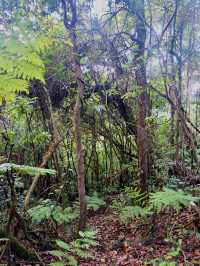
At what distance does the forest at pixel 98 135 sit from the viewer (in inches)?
146

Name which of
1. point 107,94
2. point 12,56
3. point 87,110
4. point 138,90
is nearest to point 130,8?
point 138,90

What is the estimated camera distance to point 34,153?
7266 mm

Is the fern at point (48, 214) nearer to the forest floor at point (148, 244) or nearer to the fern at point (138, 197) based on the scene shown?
the forest floor at point (148, 244)

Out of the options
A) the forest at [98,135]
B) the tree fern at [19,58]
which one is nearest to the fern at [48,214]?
the forest at [98,135]

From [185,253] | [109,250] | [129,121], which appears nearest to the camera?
[185,253]

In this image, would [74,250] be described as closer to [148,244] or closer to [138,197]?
[148,244]

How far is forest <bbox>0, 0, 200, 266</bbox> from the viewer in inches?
146

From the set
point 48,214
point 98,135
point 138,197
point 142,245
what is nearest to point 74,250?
point 48,214

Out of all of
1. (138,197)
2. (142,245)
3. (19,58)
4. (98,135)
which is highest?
(19,58)

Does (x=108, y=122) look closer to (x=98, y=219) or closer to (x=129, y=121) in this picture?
(x=129, y=121)

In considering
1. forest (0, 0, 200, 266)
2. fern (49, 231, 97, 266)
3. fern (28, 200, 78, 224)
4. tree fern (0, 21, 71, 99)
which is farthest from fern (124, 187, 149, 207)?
tree fern (0, 21, 71, 99)

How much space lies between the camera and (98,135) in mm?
8102

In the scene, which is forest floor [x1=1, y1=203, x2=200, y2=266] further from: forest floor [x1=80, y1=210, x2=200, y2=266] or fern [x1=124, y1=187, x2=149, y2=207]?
fern [x1=124, y1=187, x2=149, y2=207]

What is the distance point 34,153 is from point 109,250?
11.4 feet
